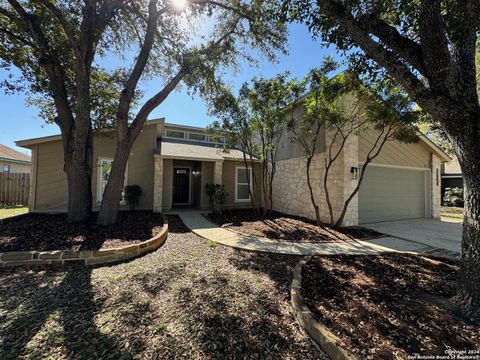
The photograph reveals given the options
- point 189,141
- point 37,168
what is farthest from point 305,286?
point 189,141

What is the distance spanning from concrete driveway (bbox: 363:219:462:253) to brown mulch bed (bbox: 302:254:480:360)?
2.04 meters

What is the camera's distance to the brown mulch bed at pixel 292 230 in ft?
21.8

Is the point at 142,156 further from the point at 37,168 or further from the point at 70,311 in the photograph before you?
the point at 70,311

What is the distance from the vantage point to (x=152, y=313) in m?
2.75

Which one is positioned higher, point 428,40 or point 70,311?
point 428,40

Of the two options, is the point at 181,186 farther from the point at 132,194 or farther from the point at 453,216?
the point at 453,216

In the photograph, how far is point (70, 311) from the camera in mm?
2758

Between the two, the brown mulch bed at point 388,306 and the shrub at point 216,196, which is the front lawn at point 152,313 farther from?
the shrub at point 216,196

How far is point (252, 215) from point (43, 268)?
754 cm

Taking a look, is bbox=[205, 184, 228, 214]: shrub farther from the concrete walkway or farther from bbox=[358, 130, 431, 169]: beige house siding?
bbox=[358, 130, 431, 169]: beige house siding

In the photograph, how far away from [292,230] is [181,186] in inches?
300

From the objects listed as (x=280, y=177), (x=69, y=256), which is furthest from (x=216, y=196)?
(x=69, y=256)

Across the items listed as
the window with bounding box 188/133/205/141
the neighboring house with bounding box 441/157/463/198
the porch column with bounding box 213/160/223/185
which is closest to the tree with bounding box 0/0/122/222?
the porch column with bounding box 213/160/223/185

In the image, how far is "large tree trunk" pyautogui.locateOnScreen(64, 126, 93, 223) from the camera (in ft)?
20.6
